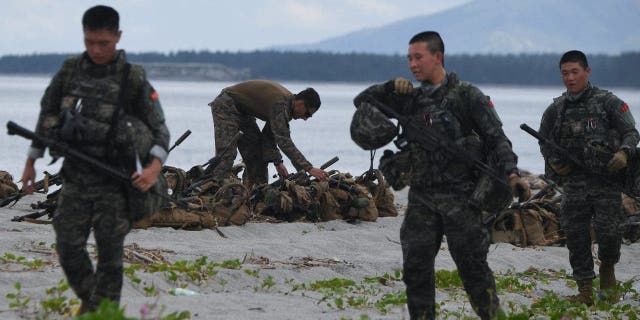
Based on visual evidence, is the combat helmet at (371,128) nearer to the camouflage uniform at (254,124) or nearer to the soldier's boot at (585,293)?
the soldier's boot at (585,293)

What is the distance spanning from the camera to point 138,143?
5918 mm

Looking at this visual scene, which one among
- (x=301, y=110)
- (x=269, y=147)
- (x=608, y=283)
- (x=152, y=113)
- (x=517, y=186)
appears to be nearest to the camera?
(x=152, y=113)

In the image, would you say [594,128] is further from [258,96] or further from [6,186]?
[6,186]

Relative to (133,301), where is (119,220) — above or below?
above

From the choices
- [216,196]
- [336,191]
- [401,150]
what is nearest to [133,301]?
[401,150]

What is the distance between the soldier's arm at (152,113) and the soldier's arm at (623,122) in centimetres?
423

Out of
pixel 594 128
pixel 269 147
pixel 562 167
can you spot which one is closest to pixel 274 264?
pixel 562 167

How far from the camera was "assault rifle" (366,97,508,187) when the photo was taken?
6.49m

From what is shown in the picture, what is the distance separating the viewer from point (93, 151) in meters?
5.96

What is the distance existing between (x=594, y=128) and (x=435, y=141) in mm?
2832

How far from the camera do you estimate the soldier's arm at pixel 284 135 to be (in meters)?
12.5

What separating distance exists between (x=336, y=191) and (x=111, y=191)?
8.07 metres

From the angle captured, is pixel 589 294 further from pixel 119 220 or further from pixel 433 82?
pixel 119 220

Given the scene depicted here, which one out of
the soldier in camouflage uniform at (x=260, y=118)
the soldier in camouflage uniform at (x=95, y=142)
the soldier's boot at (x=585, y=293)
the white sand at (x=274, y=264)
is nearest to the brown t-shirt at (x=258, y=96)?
the soldier in camouflage uniform at (x=260, y=118)
